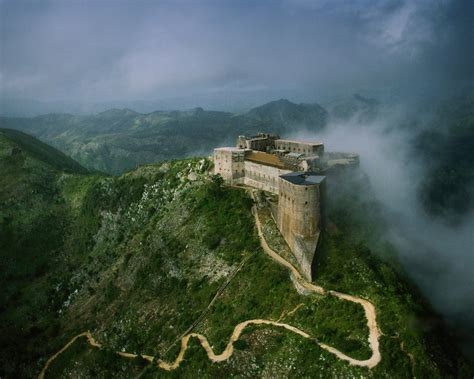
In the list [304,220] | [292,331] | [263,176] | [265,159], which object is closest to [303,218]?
[304,220]

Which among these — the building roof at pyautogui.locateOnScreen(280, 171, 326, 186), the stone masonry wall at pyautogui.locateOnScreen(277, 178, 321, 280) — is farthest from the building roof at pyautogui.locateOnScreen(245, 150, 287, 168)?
the stone masonry wall at pyautogui.locateOnScreen(277, 178, 321, 280)

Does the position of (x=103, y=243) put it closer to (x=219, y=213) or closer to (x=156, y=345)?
(x=219, y=213)

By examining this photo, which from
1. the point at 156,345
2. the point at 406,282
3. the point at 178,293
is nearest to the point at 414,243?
the point at 406,282

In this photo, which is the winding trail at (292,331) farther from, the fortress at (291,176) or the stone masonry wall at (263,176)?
the stone masonry wall at (263,176)

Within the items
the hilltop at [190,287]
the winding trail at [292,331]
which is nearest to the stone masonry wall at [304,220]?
the hilltop at [190,287]

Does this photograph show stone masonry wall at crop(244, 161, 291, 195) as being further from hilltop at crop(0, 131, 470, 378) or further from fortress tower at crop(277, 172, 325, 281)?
fortress tower at crop(277, 172, 325, 281)

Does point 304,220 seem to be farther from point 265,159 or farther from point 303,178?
point 265,159
